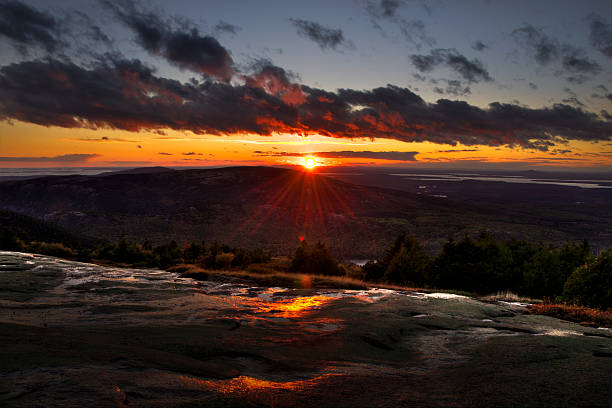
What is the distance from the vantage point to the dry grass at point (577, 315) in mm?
11328

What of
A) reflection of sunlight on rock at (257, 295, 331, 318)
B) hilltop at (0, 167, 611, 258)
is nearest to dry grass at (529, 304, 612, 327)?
reflection of sunlight on rock at (257, 295, 331, 318)

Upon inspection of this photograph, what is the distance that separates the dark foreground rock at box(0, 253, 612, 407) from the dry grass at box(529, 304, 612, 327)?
2.94 ft

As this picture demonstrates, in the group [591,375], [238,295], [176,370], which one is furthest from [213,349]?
[238,295]

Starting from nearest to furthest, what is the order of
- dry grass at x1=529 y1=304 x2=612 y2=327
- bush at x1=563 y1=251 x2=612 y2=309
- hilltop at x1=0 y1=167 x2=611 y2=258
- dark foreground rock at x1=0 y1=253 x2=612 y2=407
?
1. dark foreground rock at x1=0 y1=253 x2=612 y2=407
2. dry grass at x1=529 y1=304 x2=612 y2=327
3. bush at x1=563 y1=251 x2=612 y2=309
4. hilltop at x1=0 y1=167 x2=611 y2=258

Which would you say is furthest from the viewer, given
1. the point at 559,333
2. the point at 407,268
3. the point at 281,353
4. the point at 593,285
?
the point at 407,268

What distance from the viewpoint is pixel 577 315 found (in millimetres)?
11992

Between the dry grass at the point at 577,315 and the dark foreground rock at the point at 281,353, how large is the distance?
0.90 m

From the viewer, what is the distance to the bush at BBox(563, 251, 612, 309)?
17594 mm

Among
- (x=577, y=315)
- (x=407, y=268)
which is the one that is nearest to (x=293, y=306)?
(x=577, y=315)

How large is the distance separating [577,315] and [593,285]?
862 cm

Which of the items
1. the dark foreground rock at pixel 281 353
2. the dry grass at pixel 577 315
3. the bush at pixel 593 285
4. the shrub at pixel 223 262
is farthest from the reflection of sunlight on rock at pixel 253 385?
the shrub at pixel 223 262

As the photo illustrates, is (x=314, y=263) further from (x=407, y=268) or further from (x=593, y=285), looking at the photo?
(x=593, y=285)

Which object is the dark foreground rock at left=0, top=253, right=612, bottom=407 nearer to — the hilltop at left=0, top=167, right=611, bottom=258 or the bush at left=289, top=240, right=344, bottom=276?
the bush at left=289, top=240, right=344, bottom=276

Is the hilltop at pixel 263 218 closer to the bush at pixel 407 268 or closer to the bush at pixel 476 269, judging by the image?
the bush at pixel 476 269
